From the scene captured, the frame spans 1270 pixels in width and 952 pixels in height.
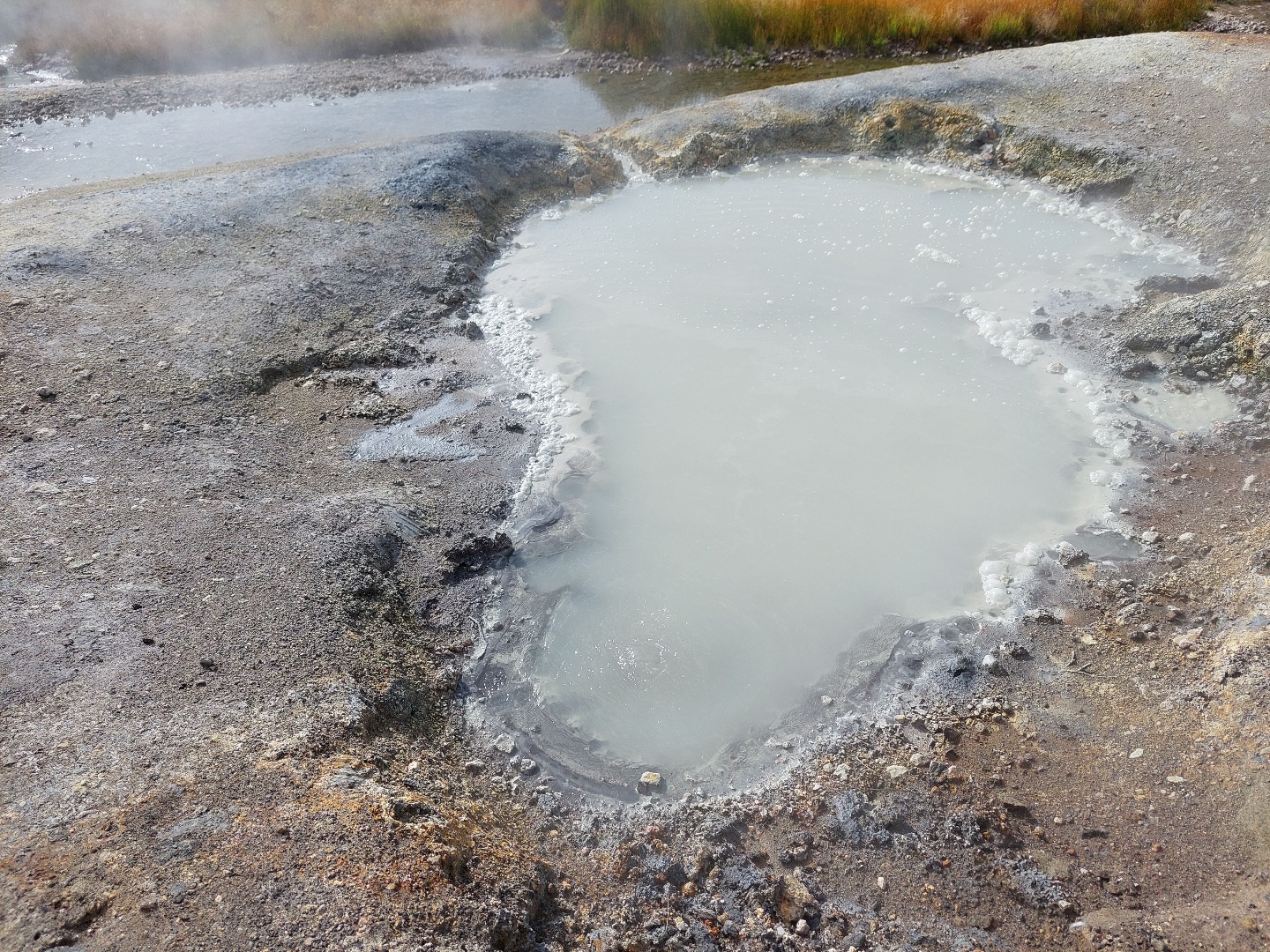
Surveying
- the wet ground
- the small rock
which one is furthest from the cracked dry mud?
the wet ground

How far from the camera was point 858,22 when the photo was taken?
13.3 meters

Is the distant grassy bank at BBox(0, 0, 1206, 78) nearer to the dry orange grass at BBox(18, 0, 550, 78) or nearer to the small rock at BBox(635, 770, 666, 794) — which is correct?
the dry orange grass at BBox(18, 0, 550, 78)

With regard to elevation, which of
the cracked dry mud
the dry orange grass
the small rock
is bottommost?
the small rock

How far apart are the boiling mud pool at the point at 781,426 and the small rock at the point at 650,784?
15 centimetres

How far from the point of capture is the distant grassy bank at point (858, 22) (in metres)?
12.5

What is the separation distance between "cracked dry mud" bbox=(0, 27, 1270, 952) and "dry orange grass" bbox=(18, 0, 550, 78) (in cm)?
1086

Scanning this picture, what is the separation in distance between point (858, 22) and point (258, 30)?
12.0 meters

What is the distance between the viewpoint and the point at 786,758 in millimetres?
3678

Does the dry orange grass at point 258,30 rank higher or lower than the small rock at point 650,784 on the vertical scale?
higher

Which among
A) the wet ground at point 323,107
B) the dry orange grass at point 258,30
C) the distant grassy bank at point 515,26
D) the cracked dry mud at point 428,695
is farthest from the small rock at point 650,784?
the dry orange grass at point 258,30

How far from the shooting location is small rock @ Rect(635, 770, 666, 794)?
11.8 feet

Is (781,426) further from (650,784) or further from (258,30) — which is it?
(258,30)

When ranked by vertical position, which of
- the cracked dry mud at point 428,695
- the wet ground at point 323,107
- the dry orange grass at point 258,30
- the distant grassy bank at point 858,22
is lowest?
the cracked dry mud at point 428,695

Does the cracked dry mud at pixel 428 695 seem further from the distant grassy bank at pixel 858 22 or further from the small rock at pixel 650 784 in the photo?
the distant grassy bank at pixel 858 22
